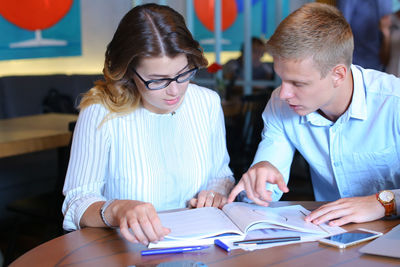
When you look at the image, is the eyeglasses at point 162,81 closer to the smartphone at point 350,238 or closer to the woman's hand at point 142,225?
the woman's hand at point 142,225

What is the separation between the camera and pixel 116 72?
1.60 m

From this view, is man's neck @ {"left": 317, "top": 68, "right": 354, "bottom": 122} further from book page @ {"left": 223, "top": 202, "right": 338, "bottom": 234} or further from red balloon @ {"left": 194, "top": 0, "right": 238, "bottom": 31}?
red balloon @ {"left": 194, "top": 0, "right": 238, "bottom": 31}

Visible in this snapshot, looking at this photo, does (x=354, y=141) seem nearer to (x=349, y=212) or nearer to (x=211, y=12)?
(x=349, y=212)

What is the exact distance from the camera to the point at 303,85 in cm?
151

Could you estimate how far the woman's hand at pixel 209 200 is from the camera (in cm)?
150

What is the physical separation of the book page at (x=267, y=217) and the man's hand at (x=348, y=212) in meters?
0.03

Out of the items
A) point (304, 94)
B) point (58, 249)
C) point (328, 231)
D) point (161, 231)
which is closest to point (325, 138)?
point (304, 94)

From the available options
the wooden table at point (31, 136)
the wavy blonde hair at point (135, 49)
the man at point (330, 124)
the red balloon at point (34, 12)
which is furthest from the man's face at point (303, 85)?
the red balloon at point (34, 12)

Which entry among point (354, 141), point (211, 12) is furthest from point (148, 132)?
point (211, 12)

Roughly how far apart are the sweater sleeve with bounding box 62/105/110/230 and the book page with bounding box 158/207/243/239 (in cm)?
27

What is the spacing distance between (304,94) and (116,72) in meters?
0.59

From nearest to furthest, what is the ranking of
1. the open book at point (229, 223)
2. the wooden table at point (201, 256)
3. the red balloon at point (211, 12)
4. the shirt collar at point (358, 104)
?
the wooden table at point (201, 256) < the open book at point (229, 223) < the shirt collar at point (358, 104) < the red balloon at point (211, 12)

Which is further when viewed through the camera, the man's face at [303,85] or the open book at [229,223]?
the man's face at [303,85]

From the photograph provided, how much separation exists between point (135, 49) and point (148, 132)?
302 mm
